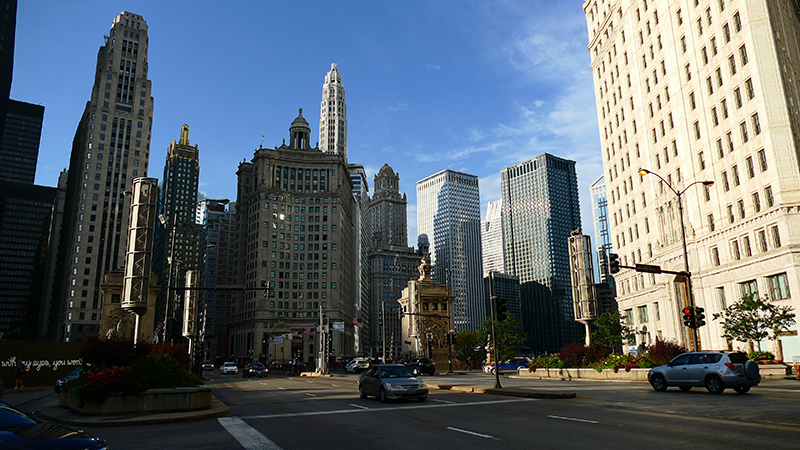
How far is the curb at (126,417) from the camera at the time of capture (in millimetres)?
14750

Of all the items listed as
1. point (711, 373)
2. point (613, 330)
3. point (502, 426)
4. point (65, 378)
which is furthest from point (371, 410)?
point (613, 330)

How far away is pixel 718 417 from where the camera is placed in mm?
13164

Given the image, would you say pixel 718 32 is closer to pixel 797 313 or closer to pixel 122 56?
pixel 797 313

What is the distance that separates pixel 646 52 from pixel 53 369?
75.4m

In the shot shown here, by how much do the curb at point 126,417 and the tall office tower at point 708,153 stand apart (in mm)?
28568

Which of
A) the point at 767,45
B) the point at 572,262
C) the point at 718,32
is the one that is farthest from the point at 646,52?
the point at 572,262

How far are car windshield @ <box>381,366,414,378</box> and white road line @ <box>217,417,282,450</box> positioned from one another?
23.3ft

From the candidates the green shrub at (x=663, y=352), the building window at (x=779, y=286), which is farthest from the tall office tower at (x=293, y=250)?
the green shrub at (x=663, y=352)

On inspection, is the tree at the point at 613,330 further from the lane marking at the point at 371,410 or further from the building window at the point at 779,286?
the lane marking at the point at 371,410

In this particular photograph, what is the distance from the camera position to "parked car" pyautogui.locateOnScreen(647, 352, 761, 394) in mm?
19391

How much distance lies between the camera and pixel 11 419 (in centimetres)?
718

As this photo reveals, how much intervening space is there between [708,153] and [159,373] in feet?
186

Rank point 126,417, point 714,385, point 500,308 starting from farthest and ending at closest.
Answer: point 500,308 < point 714,385 < point 126,417

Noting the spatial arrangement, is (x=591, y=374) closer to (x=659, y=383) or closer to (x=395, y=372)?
(x=659, y=383)
